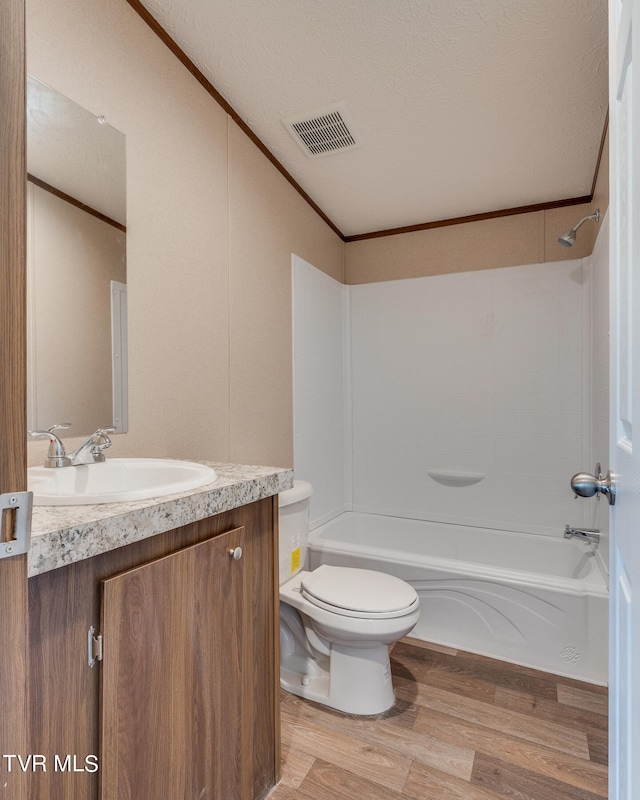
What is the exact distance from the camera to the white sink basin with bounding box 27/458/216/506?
946 millimetres

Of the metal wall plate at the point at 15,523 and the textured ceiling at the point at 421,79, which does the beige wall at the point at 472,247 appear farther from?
the metal wall plate at the point at 15,523

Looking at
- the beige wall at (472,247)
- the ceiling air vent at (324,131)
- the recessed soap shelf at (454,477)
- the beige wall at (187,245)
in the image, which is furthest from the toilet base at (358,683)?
the beige wall at (472,247)

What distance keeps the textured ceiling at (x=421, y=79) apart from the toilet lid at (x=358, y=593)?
1.96 m

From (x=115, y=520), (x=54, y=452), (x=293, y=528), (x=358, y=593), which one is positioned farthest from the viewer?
(x=293, y=528)

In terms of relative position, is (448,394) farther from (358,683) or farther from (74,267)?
(74,267)

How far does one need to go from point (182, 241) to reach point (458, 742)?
1996mm

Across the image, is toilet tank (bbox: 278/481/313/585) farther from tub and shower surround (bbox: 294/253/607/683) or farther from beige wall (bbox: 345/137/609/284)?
beige wall (bbox: 345/137/609/284)

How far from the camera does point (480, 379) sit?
9.38ft

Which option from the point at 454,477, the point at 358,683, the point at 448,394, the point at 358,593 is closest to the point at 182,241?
the point at 358,593

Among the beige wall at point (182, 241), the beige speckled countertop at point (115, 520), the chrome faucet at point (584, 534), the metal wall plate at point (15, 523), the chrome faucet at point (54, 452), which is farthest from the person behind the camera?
the chrome faucet at point (584, 534)

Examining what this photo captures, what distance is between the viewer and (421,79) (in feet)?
5.58

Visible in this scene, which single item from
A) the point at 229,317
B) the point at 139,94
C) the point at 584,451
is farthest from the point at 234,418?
the point at 584,451

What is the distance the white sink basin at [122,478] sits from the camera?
3.10ft

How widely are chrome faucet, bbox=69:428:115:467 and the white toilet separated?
753mm
